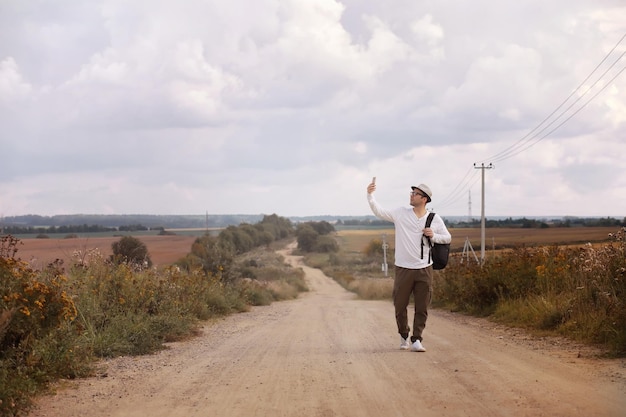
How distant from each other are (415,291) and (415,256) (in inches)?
24.0

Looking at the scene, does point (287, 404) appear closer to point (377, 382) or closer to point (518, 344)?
point (377, 382)

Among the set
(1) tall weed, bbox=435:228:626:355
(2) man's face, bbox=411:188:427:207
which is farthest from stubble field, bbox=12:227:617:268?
(2) man's face, bbox=411:188:427:207

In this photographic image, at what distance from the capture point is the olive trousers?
11180 millimetres

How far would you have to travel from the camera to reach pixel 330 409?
288 inches

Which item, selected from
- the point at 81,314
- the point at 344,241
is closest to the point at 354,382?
the point at 81,314

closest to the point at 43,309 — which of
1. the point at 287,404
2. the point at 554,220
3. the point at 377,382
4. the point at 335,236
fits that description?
the point at 287,404

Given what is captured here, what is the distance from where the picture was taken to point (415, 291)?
37.3ft

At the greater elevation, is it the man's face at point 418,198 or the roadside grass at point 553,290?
the man's face at point 418,198

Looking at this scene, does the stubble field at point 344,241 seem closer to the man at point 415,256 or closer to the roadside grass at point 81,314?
the roadside grass at point 81,314

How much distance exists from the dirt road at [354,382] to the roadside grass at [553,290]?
731 millimetres

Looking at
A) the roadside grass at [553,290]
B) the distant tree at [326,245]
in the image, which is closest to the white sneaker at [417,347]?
the roadside grass at [553,290]

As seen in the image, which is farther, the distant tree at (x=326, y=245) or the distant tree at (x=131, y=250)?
the distant tree at (x=326, y=245)

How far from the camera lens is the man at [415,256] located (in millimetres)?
11120

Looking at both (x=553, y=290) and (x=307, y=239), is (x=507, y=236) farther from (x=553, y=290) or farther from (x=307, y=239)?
(x=307, y=239)
